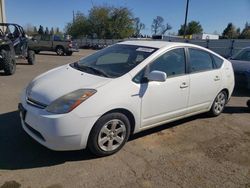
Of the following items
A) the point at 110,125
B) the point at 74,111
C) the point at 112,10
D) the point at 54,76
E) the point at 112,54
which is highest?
the point at 112,10

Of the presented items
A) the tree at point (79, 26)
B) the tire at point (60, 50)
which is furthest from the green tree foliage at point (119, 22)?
the tire at point (60, 50)

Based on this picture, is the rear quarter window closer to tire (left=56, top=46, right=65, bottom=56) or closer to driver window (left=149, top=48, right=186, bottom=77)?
driver window (left=149, top=48, right=186, bottom=77)

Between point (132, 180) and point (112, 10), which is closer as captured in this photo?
point (132, 180)

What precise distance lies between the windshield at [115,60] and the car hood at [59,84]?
0.68 ft

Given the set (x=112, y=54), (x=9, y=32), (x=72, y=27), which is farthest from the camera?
(x=72, y=27)

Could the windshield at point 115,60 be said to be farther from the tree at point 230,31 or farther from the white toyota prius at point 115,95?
the tree at point 230,31

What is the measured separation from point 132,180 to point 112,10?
208 ft

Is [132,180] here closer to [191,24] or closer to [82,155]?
[82,155]

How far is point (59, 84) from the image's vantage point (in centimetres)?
386

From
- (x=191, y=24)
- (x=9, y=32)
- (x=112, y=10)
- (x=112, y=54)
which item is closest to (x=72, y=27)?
(x=112, y=10)

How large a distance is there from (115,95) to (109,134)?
0.54m

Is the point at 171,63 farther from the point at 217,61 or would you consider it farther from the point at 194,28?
the point at 194,28

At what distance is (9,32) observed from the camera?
12375 millimetres

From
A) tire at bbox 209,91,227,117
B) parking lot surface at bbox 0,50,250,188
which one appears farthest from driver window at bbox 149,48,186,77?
tire at bbox 209,91,227,117
